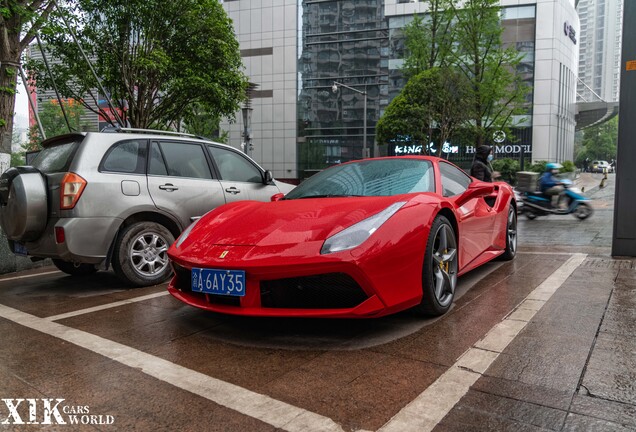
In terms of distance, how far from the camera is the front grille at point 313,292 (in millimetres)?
2785

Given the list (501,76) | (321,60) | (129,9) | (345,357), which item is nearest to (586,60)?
(321,60)

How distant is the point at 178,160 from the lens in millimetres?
5207

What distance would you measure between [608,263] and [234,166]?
4.50 m

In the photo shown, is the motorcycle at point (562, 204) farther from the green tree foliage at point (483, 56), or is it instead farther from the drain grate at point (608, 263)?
the green tree foliage at point (483, 56)

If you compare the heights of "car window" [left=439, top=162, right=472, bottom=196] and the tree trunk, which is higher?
the tree trunk

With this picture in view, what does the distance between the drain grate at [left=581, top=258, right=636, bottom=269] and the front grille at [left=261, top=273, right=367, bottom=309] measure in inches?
146

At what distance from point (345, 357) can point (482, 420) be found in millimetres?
897

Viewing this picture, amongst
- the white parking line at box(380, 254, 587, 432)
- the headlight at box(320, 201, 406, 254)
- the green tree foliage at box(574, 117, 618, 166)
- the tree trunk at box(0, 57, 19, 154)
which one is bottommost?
the white parking line at box(380, 254, 587, 432)

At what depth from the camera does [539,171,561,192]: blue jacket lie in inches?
427

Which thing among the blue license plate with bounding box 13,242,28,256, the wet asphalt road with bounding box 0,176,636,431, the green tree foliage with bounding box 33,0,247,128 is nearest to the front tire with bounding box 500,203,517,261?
the wet asphalt road with bounding box 0,176,636,431

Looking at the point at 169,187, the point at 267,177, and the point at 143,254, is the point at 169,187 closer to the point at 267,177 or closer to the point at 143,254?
the point at 143,254

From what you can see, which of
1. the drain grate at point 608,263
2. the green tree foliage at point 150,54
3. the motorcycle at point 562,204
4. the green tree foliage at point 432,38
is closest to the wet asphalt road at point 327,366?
the drain grate at point 608,263

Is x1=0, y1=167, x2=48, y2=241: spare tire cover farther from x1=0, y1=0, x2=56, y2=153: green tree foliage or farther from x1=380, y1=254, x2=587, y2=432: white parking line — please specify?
x1=380, y1=254, x2=587, y2=432: white parking line

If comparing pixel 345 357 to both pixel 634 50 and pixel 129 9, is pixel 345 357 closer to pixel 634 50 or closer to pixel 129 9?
pixel 634 50
